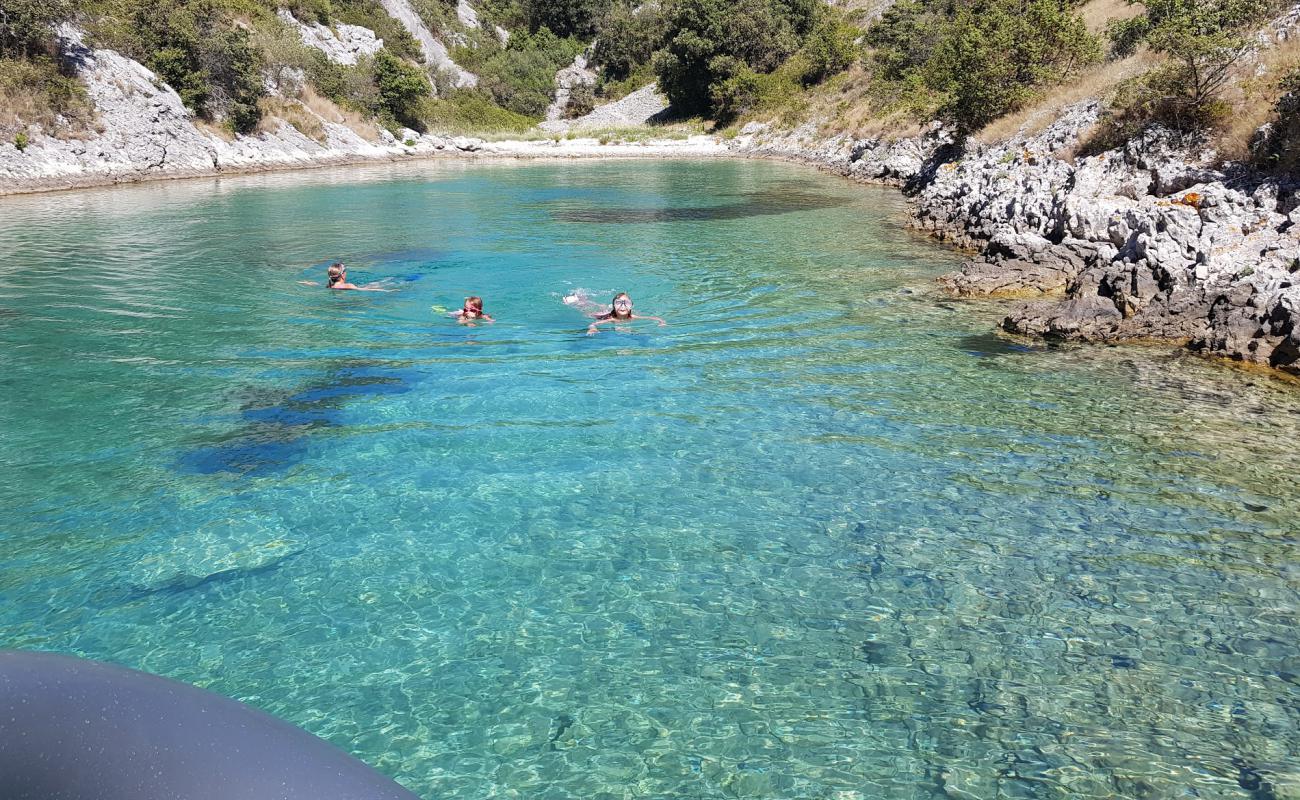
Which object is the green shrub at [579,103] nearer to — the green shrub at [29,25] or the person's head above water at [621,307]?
the green shrub at [29,25]

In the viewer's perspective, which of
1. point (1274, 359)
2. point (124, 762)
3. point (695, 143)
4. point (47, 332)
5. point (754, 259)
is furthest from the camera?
point (695, 143)

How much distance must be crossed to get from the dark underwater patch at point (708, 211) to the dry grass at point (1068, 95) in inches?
264

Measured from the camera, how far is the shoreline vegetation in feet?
51.5

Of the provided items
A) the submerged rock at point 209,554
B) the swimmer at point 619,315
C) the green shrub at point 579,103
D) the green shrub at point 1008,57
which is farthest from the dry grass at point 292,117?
the submerged rock at point 209,554

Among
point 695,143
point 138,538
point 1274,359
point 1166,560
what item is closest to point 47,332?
point 138,538

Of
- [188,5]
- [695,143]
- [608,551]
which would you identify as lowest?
[608,551]

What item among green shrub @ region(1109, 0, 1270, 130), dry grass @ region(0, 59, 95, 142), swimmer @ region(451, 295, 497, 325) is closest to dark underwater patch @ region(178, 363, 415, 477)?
swimmer @ region(451, 295, 497, 325)

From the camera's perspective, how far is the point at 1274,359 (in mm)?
12367

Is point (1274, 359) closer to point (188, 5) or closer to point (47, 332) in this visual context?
point (47, 332)

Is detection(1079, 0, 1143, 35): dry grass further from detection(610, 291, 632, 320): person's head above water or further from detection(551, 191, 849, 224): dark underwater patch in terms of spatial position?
detection(610, 291, 632, 320): person's head above water

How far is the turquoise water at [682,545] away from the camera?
214 inches

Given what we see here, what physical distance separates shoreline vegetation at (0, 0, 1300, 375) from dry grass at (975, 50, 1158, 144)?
0.22 meters

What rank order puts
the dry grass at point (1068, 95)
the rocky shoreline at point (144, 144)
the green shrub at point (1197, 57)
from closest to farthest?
the green shrub at point (1197, 57) < the dry grass at point (1068, 95) < the rocky shoreline at point (144, 144)

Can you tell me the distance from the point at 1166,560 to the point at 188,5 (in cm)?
5919
